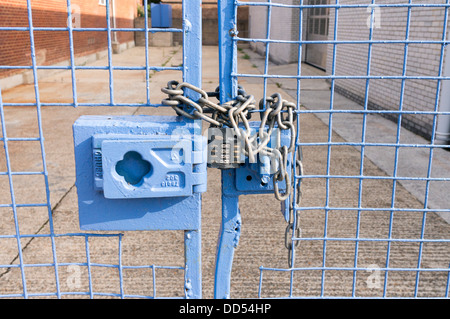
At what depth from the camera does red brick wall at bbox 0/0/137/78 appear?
34.2 feet

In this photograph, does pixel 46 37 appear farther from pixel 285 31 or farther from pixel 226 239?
pixel 226 239

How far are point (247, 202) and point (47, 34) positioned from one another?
10792 mm

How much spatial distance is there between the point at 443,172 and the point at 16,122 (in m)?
6.47

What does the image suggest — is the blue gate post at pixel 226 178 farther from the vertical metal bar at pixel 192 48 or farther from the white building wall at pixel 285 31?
the white building wall at pixel 285 31

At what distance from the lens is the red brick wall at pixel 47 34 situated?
10422 millimetres

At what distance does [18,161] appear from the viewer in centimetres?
552

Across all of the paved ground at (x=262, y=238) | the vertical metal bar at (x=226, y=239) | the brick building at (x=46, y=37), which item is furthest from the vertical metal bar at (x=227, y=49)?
the brick building at (x=46, y=37)

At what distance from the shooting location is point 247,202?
4438 mm

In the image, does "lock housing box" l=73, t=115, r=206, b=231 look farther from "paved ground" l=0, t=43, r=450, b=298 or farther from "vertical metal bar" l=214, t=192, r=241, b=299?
"paved ground" l=0, t=43, r=450, b=298

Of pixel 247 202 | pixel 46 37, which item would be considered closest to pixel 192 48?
pixel 247 202

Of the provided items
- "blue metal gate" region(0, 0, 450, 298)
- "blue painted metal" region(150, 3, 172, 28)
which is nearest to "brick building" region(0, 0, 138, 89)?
"blue metal gate" region(0, 0, 450, 298)

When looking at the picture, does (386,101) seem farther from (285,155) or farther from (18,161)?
(285,155)

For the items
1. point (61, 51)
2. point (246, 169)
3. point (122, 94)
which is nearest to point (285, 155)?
point (246, 169)
